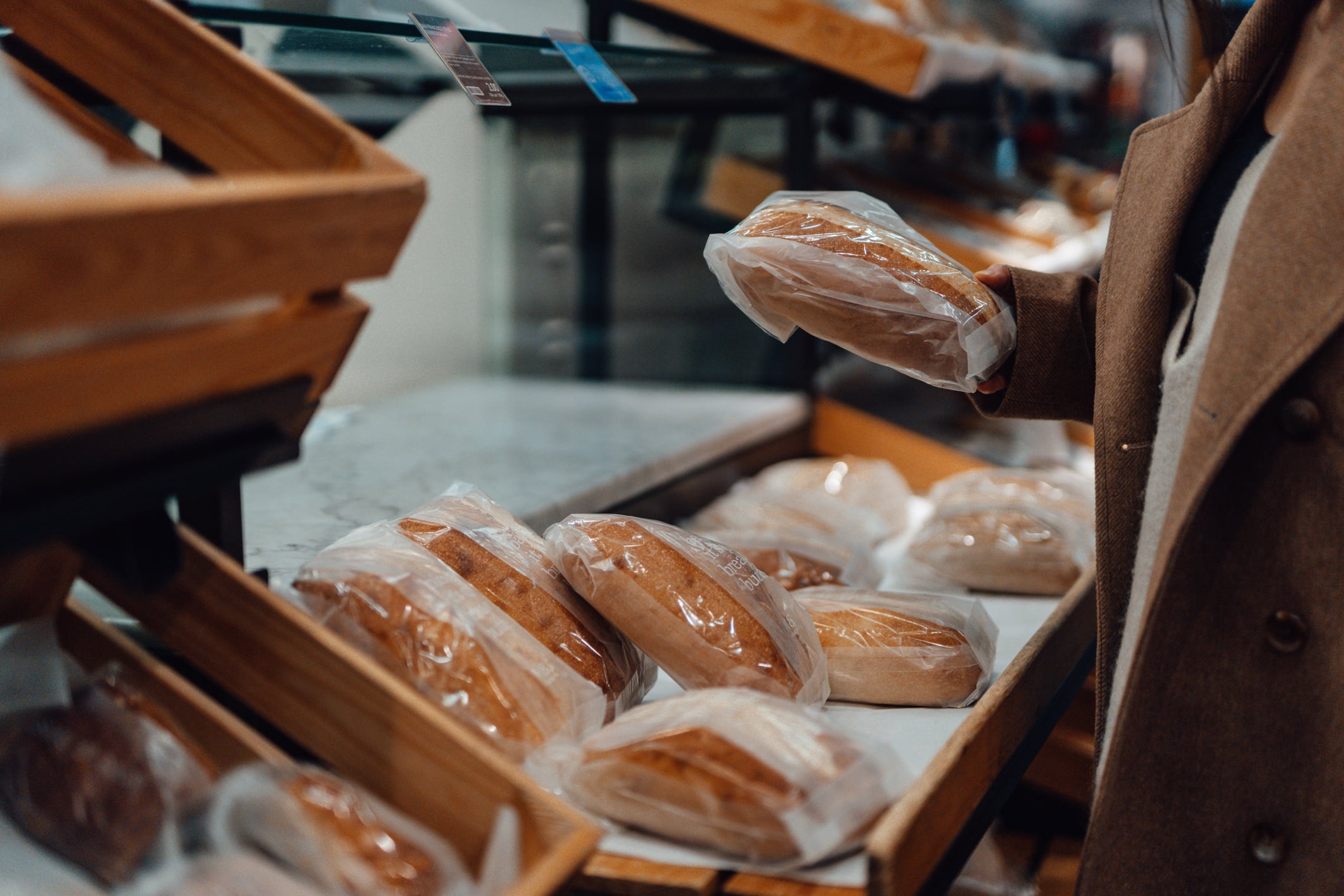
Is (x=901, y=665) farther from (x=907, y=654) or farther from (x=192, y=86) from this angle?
(x=192, y=86)

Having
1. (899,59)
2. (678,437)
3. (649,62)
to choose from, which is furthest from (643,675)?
(899,59)

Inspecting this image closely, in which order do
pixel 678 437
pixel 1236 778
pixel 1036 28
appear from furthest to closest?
pixel 1036 28 → pixel 678 437 → pixel 1236 778

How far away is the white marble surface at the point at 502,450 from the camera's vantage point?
139 cm

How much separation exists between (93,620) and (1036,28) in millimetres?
4281

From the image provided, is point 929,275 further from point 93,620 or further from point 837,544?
point 93,620

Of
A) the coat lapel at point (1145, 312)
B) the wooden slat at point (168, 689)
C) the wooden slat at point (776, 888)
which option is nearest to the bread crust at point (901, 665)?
the coat lapel at point (1145, 312)

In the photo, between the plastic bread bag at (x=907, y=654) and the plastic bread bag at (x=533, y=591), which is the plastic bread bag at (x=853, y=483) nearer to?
the plastic bread bag at (x=907, y=654)

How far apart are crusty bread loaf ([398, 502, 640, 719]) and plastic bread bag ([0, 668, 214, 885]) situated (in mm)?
331

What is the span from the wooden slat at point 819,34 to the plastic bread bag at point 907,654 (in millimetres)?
1177

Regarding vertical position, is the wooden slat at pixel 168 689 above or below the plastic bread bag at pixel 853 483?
above

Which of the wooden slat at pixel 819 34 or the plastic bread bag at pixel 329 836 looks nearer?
Result: the plastic bread bag at pixel 329 836

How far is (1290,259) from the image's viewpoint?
0.85m

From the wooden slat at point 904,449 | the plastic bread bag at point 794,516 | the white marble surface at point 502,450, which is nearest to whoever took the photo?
the white marble surface at point 502,450

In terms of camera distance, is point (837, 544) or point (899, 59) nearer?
point (837, 544)
